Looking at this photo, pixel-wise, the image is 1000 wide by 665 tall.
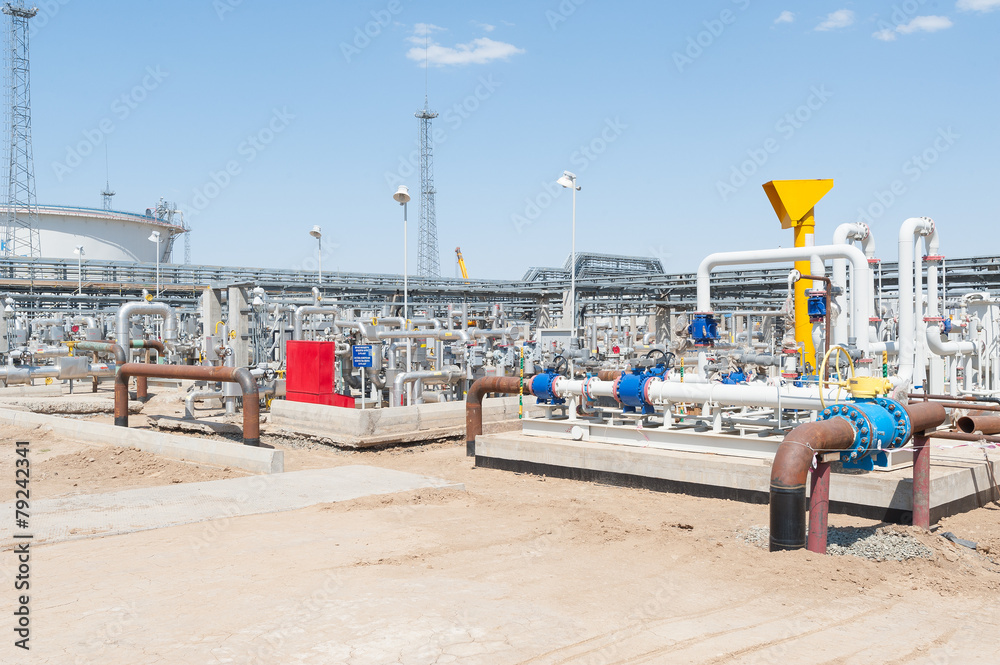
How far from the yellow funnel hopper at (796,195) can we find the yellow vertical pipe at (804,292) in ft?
0.34

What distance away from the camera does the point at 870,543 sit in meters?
6.95

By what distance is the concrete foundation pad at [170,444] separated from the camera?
1120 centimetres

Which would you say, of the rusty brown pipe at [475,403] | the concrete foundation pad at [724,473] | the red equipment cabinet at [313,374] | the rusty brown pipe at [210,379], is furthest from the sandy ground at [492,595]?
the red equipment cabinet at [313,374]

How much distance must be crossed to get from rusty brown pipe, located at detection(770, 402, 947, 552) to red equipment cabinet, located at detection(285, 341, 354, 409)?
11.4 m

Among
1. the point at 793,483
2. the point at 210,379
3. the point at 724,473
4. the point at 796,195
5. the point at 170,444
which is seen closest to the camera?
the point at 793,483

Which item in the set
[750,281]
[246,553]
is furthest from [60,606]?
[750,281]

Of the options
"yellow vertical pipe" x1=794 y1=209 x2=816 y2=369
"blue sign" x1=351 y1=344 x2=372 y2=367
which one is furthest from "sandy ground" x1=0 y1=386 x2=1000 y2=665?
"blue sign" x1=351 y1=344 x2=372 y2=367

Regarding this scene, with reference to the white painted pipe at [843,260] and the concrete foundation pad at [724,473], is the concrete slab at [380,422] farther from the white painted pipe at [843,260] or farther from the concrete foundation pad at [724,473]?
the white painted pipe at [843,260]

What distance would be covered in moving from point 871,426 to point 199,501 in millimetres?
6765

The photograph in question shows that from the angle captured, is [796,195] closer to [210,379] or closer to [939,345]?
[939,345]

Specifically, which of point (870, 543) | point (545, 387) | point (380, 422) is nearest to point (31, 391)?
point (380, 422)

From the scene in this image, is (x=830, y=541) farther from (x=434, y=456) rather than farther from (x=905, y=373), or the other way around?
(x=434, y=456)

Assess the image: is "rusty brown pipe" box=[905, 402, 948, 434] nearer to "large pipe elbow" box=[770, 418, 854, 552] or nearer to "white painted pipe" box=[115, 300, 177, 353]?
"large pipe elbow" box=[770, 418, 854, 552]

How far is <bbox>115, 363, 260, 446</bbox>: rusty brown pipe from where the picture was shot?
44.5 ft
